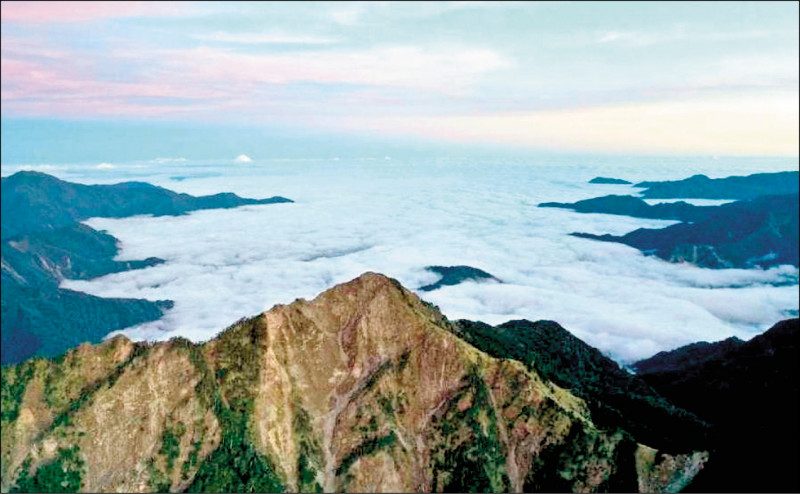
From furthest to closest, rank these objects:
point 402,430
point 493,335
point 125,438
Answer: point 493,335
point 402,430
point 125,438

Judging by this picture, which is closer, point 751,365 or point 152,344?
point 152,344

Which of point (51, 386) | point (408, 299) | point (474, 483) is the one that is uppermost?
point (408, 299)

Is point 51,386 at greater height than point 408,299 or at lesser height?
lesser

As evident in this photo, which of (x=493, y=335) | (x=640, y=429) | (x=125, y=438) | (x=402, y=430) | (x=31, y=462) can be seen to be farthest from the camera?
(x=493, y=335)

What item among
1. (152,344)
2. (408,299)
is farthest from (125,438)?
(408,299)

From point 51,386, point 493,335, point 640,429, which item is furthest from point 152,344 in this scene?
point 640,429

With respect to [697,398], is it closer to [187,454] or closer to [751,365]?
[751,365]
